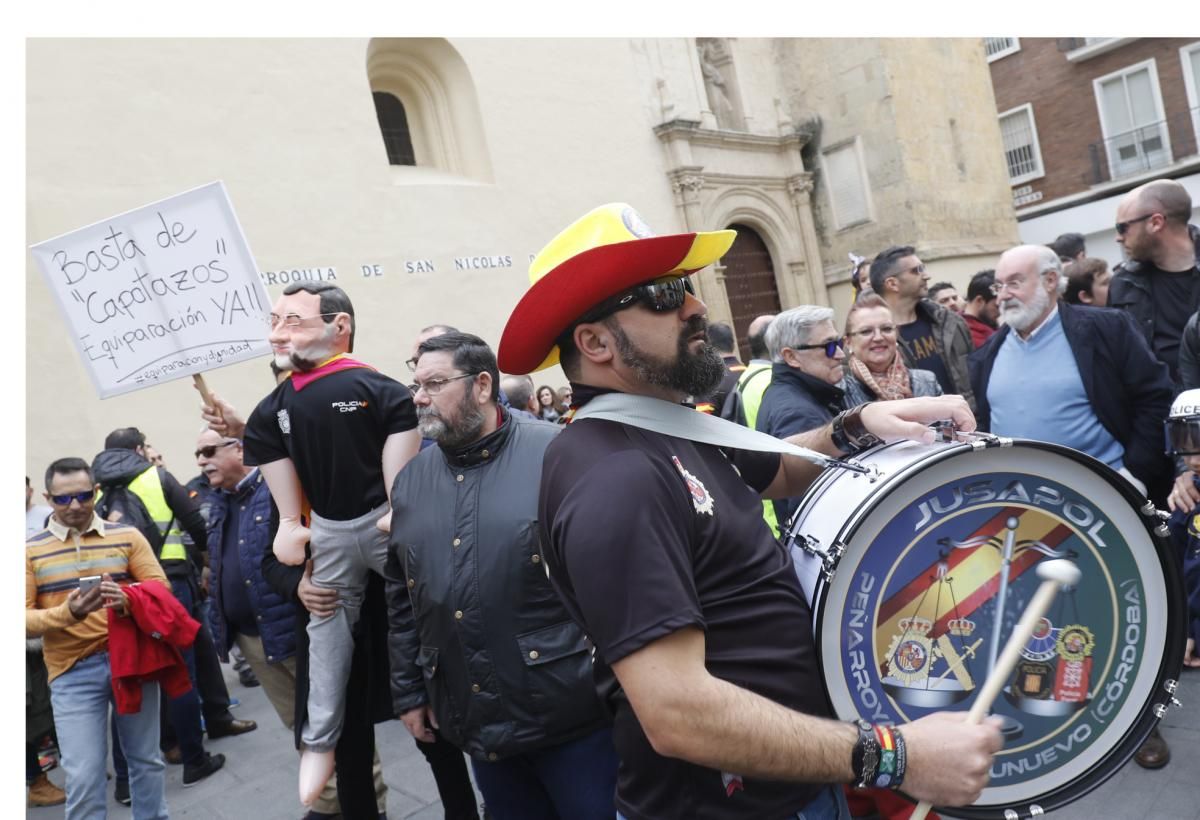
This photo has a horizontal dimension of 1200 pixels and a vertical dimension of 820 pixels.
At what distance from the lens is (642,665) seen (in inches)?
52.5

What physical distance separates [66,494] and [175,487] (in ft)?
5.39

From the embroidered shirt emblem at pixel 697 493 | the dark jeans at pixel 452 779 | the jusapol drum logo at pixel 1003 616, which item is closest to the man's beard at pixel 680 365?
the embroidered shirt emblem at pixel 697 493

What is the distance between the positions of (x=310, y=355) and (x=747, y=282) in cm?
1513

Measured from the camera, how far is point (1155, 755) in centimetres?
327

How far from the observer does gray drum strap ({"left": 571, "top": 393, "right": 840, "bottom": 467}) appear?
5.24 ft

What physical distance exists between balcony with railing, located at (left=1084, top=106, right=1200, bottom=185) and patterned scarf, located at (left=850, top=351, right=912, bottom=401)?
2410 centimetres

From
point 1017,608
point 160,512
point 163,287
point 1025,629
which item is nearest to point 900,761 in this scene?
point 1025,629

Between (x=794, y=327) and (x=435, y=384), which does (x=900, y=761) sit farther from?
(x=794, y=327)

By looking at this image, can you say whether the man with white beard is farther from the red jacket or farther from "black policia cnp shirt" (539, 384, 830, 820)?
the red jacket

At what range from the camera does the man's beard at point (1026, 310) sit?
3.91 meters

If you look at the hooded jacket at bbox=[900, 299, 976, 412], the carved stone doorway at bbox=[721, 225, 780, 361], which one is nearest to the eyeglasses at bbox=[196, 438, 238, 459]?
the hooded jacket at bbox=[900, 299, 976, 412]

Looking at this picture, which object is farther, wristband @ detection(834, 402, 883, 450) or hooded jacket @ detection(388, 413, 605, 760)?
hooded jacket @ detection(388, 413, 605, 760)
